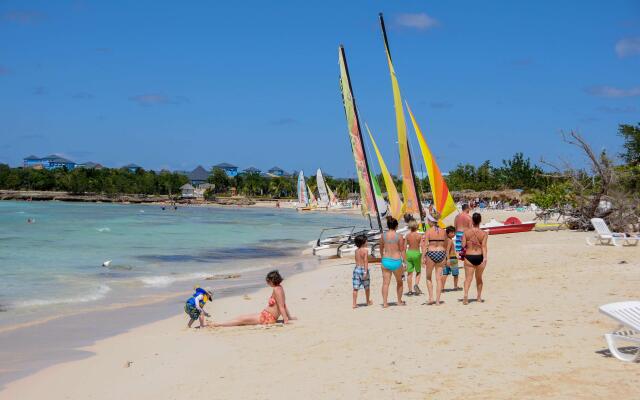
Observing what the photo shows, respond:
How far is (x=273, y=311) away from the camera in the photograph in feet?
31.7

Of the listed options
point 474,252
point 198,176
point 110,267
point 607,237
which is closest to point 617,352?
point 474,252

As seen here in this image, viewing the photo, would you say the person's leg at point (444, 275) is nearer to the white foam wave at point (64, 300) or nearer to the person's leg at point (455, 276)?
the person's leg at point (455, 276)

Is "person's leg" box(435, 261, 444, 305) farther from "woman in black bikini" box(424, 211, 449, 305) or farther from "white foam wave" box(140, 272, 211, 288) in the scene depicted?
"white foam wave" box(140, 272, 211, 288)

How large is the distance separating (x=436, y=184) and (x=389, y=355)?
31.7 feet

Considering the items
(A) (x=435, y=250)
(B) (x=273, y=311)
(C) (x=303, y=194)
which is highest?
(C) (x=303, y=194)

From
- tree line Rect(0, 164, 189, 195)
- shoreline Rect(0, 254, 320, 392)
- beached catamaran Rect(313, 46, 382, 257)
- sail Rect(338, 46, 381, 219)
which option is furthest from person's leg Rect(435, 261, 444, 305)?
tree line Rect(0, 164, 189, 195)

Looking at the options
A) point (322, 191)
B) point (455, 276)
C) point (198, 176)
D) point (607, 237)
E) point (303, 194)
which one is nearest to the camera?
point (455, 276)

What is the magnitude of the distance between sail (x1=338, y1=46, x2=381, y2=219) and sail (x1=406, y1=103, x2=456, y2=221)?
1563 millimetres

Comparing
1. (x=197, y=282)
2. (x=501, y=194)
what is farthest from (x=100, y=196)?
(x=197, y=282)

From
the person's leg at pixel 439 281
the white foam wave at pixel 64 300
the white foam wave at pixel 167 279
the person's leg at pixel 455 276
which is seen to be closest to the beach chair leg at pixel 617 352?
the person's leg at pixel 439 281

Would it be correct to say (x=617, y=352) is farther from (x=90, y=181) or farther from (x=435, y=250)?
(x=90, y=181)

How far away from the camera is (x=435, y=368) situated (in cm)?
633

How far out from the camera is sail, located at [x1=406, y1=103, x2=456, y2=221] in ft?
52.7

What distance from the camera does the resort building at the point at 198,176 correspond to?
541ft
